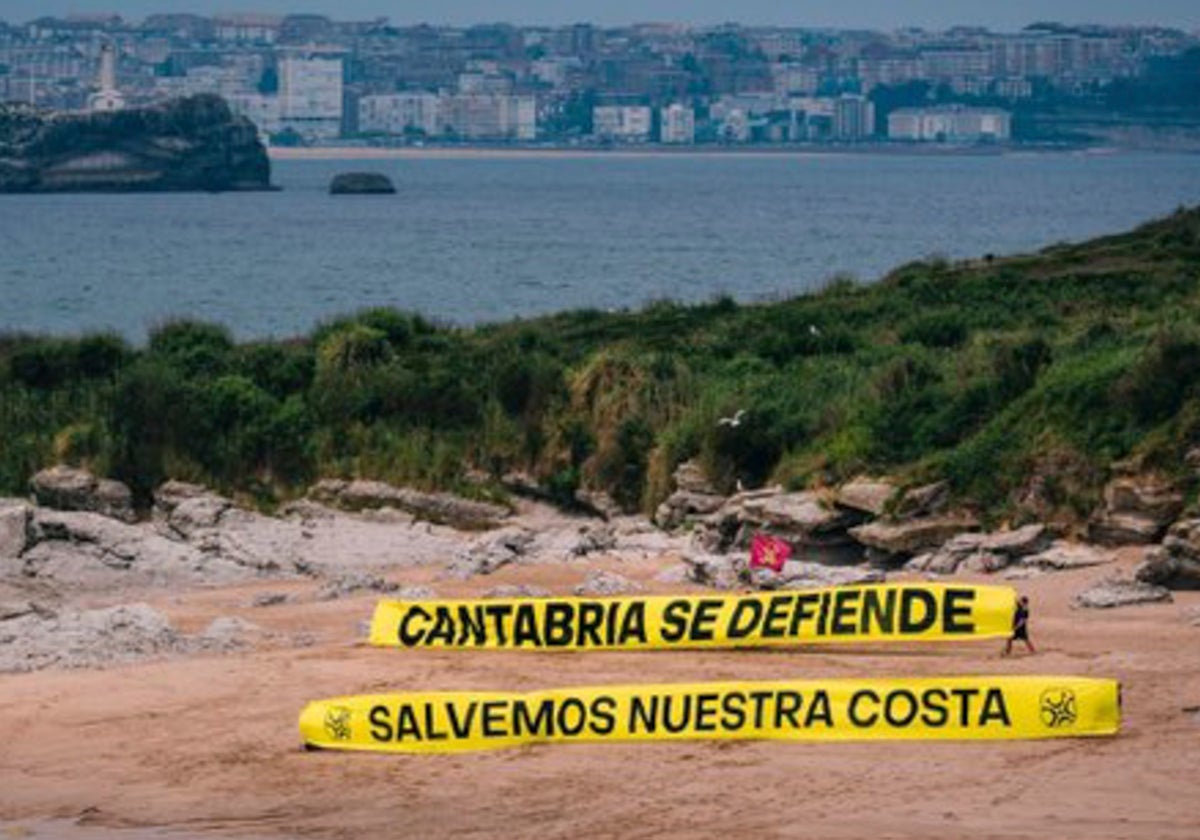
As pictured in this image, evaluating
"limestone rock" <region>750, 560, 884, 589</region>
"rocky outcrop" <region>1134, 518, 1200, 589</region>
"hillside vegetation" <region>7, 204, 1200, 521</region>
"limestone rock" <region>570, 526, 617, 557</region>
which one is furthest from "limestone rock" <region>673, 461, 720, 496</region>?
"rocky outcrop" <region>1134, 518, 1200, 589</region>

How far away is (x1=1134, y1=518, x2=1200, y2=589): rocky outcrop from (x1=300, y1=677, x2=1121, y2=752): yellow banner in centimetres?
552

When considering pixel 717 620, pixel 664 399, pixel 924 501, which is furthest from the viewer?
pixel 664 399

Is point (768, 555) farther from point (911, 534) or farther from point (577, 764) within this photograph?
point (577, 764)

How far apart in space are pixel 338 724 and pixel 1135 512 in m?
10.6

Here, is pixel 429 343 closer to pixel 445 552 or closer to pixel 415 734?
pixel 445 552

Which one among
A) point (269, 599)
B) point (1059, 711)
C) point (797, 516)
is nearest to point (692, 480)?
point (797, 516)

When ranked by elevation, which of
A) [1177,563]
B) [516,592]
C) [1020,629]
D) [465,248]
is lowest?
[465,248]

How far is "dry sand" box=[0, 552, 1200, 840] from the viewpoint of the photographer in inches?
851

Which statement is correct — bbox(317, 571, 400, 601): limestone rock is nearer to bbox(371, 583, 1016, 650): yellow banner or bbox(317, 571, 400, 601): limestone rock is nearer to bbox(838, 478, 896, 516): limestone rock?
bbox(371, 583, 1016, 650): yellow banner

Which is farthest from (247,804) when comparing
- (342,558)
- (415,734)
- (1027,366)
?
(1027,366)

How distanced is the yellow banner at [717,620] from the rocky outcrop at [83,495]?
35.8 feet

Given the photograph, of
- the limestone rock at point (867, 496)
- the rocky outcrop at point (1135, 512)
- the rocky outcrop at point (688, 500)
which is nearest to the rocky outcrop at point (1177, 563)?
the rocky outcrop at point (1135, 512)

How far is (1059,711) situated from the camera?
23219 millimetres

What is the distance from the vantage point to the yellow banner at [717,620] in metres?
27.1
